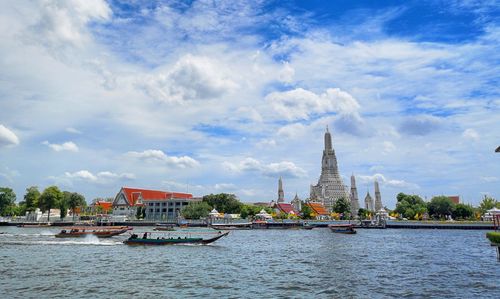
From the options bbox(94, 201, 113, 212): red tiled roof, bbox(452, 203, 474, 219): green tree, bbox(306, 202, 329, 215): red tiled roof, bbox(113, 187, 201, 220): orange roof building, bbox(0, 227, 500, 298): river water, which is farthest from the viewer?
bbox(306, 202, 329, 215): red tiled roof

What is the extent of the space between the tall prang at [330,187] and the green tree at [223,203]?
212 ft

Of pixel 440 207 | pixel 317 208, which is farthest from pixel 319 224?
pixel 317 208

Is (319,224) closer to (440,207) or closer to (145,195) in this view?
(440,207)

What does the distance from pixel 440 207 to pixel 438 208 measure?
0.62 m

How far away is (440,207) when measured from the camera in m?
115

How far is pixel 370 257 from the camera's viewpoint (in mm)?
38250

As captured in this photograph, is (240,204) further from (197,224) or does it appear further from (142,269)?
(142,269)

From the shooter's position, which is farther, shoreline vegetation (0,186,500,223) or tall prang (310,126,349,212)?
tall prang (310,126,349,212)

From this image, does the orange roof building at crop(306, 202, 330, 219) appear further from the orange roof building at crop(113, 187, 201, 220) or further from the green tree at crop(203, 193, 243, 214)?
the orange roof building at crop(113, 187, 201, 220)

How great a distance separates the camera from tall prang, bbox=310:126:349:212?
18612 cm

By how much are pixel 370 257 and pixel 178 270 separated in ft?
61.2

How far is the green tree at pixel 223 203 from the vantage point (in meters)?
128

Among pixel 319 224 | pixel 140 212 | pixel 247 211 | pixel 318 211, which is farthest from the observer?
pixel 318 211

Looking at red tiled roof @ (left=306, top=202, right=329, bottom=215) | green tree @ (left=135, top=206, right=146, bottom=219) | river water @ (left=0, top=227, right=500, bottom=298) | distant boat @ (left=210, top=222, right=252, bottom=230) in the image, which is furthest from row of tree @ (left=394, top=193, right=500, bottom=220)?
green tree @ (left=135, top=206, right=146, bottom=219)
